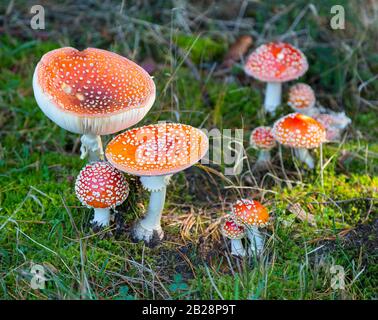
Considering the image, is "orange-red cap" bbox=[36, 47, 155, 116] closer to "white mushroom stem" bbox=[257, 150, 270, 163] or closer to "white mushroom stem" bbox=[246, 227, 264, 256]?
"white mushroom stem" bbox=[246, 227, 264, 256]

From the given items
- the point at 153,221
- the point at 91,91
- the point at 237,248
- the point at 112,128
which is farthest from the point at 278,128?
the point at 91,91

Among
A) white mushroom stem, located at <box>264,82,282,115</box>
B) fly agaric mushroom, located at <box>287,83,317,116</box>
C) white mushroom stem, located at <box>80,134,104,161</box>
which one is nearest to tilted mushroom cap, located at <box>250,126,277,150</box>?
fly agaric mushroom, located at <box>287,83,317,116</box>

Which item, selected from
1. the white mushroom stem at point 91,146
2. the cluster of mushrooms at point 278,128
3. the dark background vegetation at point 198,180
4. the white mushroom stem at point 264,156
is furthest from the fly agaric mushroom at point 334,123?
the white mushroom stem at point 91,146

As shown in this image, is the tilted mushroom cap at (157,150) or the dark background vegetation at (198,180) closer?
the tilted mushroom cap at (157,150)

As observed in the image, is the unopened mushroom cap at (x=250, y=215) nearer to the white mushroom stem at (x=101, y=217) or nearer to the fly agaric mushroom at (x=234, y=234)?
the fly agaric mushroom at (x=234, y=234)
